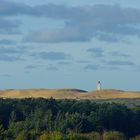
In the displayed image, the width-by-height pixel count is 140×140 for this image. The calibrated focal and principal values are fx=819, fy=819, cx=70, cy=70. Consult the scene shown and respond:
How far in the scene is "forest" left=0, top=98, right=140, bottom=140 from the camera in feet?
429

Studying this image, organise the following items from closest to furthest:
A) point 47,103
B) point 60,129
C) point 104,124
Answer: point 60,129 → point 104,124 → point 47,103

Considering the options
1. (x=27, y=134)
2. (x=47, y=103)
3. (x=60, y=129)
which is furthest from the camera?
(x=47, y=103)

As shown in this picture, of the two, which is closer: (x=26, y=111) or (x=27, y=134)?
(x=27, y=134)

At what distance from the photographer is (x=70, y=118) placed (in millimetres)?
138750

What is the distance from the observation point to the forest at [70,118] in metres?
131

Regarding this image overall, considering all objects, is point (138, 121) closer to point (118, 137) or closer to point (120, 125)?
point (120, 125)

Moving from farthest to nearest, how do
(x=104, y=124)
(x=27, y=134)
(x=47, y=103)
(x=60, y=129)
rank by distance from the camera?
(x=47, y=103)
(x=104, y=124)
(x=60, y=129)
(x=27, y=134)

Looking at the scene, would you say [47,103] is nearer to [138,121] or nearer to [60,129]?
[138,121]

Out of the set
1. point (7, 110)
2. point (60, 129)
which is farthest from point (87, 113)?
point (60, 129)

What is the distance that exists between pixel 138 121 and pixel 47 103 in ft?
62.1

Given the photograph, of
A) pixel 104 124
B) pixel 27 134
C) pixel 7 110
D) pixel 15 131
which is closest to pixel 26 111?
pixel 7 110

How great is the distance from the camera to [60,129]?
129 m

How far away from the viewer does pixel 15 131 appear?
117500 mm

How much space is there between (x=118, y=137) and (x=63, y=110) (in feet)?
127
